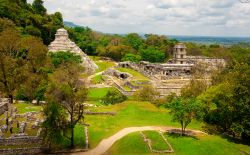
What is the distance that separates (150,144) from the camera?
3409cm

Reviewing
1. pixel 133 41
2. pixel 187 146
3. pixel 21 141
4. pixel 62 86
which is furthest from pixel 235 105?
pixel 133 41

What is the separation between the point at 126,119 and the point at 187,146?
9.91 metres

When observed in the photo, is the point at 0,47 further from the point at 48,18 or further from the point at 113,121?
the point at 48,18

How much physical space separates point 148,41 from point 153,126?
9625cm

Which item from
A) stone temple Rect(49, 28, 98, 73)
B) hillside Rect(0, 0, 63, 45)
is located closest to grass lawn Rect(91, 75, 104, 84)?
stone temple Rect(49, 28, 98, 73)

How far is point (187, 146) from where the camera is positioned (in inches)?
1342

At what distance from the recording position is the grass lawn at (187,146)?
3306cm

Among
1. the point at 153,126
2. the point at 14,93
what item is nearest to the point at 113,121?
the point at 153,126

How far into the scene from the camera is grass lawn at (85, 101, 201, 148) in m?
37.0

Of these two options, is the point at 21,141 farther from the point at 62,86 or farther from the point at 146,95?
the point at 146,95

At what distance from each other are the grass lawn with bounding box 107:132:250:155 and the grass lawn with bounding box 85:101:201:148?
2.64 meters

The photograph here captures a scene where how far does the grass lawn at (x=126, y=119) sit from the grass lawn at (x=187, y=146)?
8.66 ft

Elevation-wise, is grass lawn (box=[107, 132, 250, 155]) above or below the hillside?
below

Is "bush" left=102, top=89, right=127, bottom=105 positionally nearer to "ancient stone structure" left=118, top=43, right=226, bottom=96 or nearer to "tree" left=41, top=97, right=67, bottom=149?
"ancient stone structure" left=118, top=43, right=226, bottom=96
